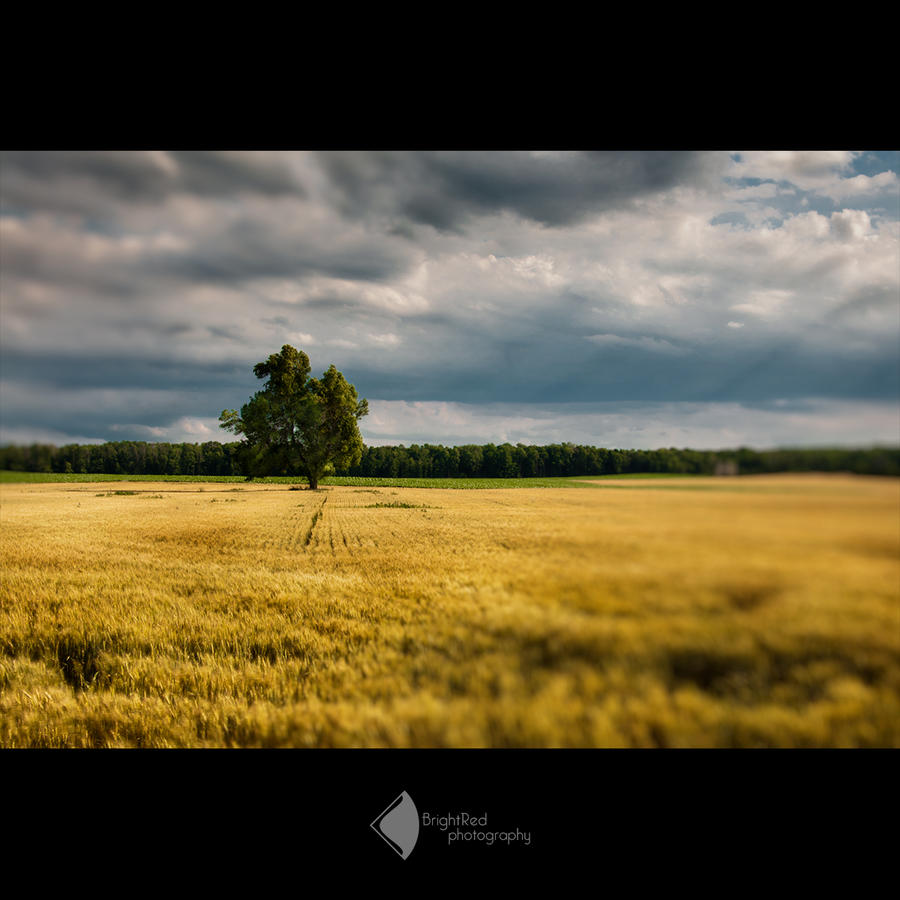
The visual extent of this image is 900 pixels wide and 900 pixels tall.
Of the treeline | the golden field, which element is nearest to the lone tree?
the treeline

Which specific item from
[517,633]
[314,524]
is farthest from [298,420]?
[517,633]

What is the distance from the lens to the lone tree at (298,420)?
191 centimetres

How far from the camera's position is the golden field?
A: 1016mm

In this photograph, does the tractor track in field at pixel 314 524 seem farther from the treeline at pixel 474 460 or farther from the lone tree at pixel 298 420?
the treeline at pixel 474 460

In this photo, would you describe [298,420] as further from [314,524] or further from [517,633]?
[517,633]

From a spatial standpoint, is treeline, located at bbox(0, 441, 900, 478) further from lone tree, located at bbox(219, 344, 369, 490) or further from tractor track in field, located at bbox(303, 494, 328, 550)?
tractor track in field, located at bbox(303, 494, 328, 550)

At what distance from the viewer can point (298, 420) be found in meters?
2.13

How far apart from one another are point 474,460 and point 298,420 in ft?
3.04

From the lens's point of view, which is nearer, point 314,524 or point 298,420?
point 298,420
